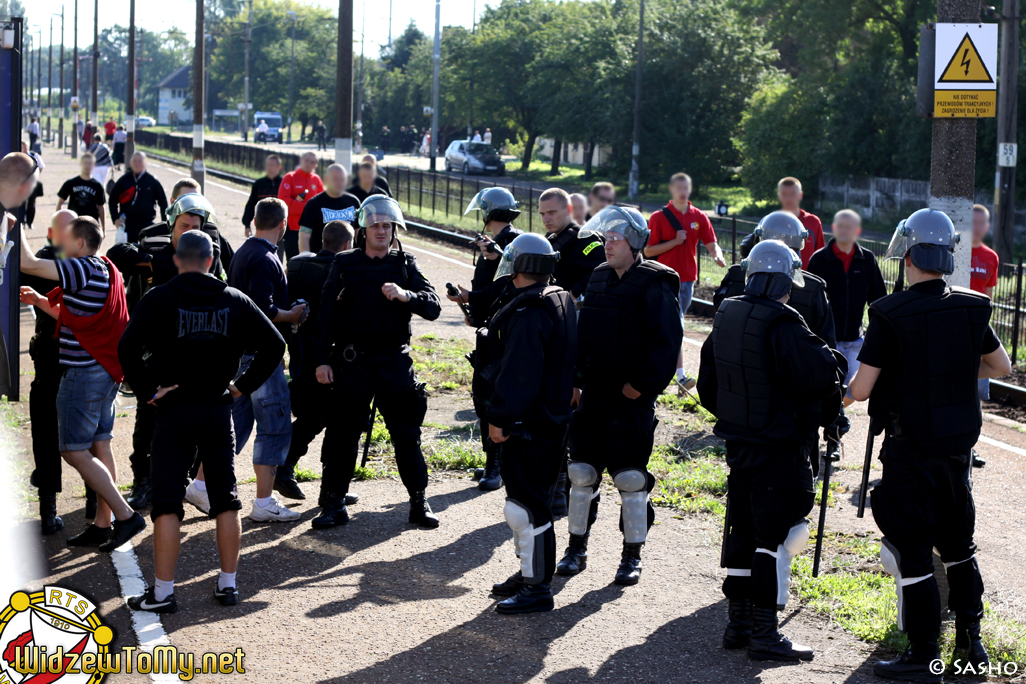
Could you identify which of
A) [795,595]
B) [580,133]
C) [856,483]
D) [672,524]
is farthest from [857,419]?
[580,133]

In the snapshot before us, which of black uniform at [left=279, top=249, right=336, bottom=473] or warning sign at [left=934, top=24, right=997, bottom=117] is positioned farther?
black uniform at [left=279, top=249, right=336, bottom=473]

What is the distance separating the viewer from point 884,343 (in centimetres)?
498

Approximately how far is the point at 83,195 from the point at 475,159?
42159 mm

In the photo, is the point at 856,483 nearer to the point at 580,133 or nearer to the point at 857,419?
the point at 857,419

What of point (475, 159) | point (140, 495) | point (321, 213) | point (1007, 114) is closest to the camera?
point (140, 495)

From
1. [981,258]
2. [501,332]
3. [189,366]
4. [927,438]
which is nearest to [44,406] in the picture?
[189,366]

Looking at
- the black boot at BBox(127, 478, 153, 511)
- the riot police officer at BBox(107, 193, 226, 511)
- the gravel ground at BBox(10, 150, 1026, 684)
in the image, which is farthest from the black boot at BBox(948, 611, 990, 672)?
the black boot at BBox(127, 478, 153, 511)

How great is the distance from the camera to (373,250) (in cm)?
695

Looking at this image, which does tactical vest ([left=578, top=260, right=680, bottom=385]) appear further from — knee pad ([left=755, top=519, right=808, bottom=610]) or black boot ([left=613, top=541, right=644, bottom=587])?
knee pad ([left=755, top=519, right=808, bottom=610])

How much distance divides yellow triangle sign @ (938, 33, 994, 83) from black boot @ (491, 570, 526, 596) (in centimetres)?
378

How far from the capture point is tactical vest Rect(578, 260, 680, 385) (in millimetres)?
6090

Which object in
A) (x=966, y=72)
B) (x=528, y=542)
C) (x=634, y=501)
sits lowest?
(x=528, y=542)

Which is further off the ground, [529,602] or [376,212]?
[376,212]

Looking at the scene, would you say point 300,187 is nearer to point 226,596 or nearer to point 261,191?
point 261,191
